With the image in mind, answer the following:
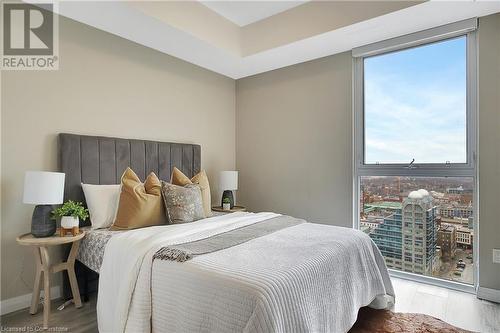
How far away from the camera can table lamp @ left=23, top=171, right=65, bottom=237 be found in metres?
2.09

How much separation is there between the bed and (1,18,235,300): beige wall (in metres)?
0.24

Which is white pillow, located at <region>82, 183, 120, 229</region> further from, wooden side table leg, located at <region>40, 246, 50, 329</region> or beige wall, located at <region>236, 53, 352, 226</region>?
beige wall, located at <region>236, 53, 352, 226</region>

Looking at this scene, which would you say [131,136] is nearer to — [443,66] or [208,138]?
[208,138]

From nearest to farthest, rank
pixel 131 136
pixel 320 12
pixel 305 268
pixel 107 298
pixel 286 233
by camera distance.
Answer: pixel 305 268 → pixel 107 298 → pixel 286 233 → pixel 320 12 → pixel 131 136

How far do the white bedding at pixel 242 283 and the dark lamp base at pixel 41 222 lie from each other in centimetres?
55

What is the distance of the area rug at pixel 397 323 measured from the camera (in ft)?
6.73

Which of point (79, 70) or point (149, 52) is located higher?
point (149, 52)

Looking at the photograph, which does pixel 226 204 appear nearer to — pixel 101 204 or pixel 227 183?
pixel 227 183

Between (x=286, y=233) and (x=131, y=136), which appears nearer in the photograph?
(x=286, y=233)

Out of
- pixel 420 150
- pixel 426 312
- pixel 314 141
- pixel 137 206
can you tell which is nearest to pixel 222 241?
pixel 137 206

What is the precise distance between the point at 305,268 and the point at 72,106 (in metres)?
2.43

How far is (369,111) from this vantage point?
11.1ft

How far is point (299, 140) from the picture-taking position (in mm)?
3766

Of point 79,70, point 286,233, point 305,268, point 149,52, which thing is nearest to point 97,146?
point 79,70
